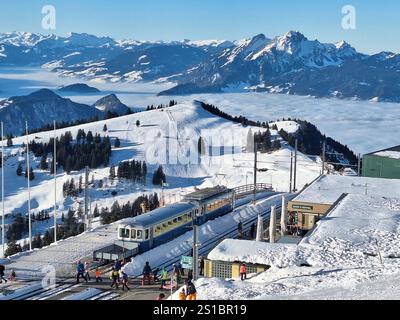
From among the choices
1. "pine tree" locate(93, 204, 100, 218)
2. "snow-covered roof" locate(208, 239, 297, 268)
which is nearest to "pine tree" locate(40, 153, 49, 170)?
"pine tree" locate(93, 204, 100, 218)

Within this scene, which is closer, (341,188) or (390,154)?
(341,188)

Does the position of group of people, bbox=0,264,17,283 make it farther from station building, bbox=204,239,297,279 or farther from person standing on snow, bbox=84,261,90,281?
station building, bbox=204,239,297,279

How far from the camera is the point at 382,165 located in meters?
60.5

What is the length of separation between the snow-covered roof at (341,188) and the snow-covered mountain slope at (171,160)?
23.3 metres

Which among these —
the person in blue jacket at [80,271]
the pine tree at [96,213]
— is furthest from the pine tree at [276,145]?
the person in blue jacket at [80,271]

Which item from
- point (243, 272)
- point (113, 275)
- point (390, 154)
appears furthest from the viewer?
point (390, 154)

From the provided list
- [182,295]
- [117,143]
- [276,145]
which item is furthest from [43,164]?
[182,295]

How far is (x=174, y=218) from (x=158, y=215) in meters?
1.54

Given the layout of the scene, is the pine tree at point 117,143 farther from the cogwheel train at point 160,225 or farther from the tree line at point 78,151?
the cogwheel train at point 160,225

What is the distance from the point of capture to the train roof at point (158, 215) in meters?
34.0

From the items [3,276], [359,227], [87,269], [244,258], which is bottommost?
[87,269]

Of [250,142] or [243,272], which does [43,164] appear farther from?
[243,272]

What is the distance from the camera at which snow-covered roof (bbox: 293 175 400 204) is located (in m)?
42.8

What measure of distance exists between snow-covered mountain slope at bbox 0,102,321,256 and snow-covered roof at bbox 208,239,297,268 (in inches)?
1679
